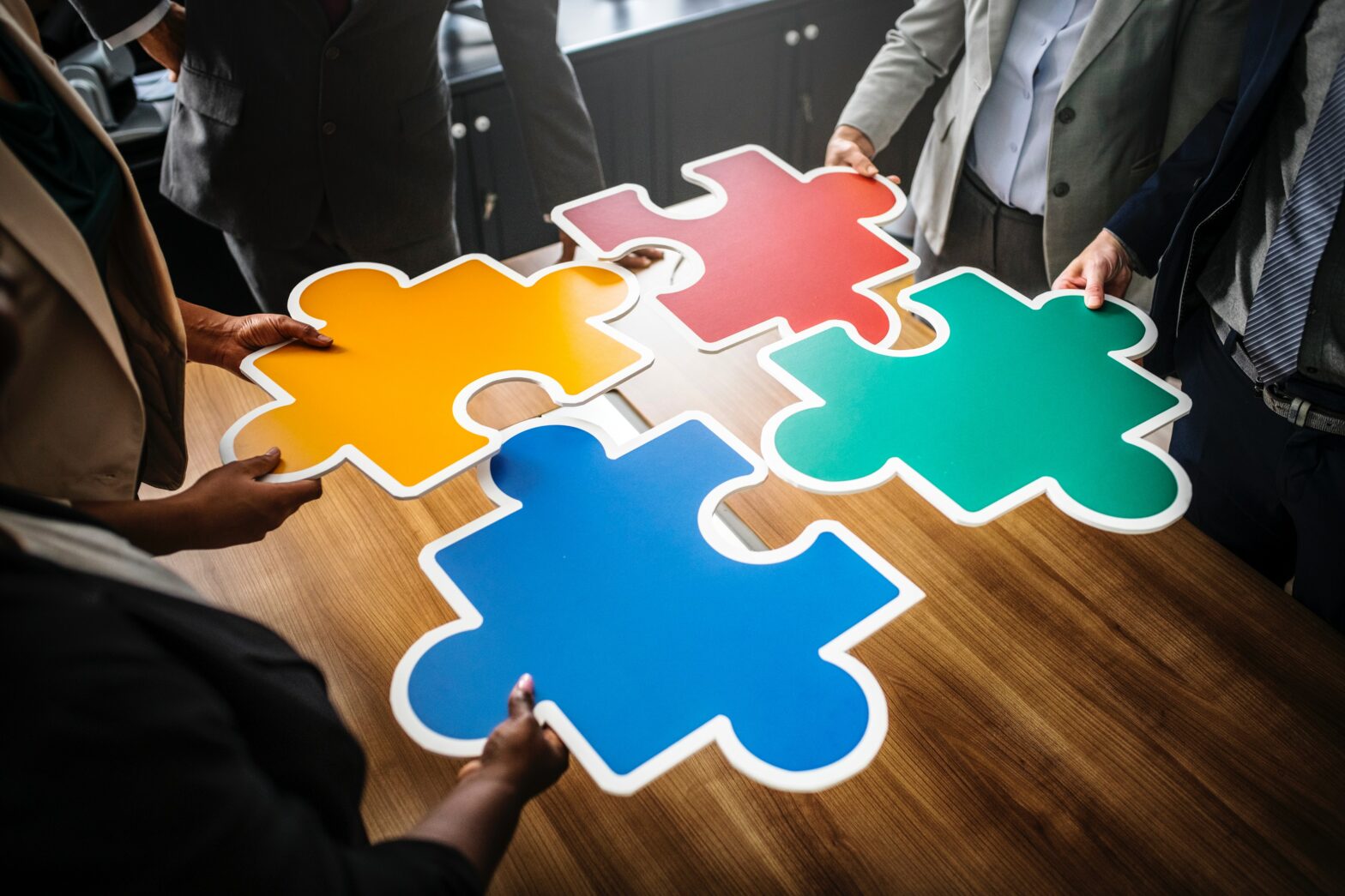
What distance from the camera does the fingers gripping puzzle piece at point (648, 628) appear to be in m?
0.97

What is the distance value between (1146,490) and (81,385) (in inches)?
47.8

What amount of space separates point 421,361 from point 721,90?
2344mm

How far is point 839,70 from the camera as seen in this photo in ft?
11.5

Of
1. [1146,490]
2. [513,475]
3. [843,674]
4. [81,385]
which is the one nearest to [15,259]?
[81,385]

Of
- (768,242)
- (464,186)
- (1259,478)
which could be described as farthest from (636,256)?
(464,186)

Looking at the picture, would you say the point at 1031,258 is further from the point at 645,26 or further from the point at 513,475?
the point at 645,26

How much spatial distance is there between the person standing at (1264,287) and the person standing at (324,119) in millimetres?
874

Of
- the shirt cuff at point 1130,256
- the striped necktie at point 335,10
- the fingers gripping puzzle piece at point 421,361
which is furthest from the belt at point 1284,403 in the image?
the striped necktie at point 335,10

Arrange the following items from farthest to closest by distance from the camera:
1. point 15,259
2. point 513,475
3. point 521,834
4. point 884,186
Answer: point 884,186 → point 513,475 → point 521,834 → point 15,259

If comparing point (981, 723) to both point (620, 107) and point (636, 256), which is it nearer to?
point (636, 256)

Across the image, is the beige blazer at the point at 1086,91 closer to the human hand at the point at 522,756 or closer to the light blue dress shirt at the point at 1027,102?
the light blue dress shirt at the point at 1027,102

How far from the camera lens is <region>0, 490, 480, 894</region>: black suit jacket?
1.82 feet

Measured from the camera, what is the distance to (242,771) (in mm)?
636

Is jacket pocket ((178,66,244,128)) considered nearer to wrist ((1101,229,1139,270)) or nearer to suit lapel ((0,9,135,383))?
suit lapel ((0,9,135,383))
